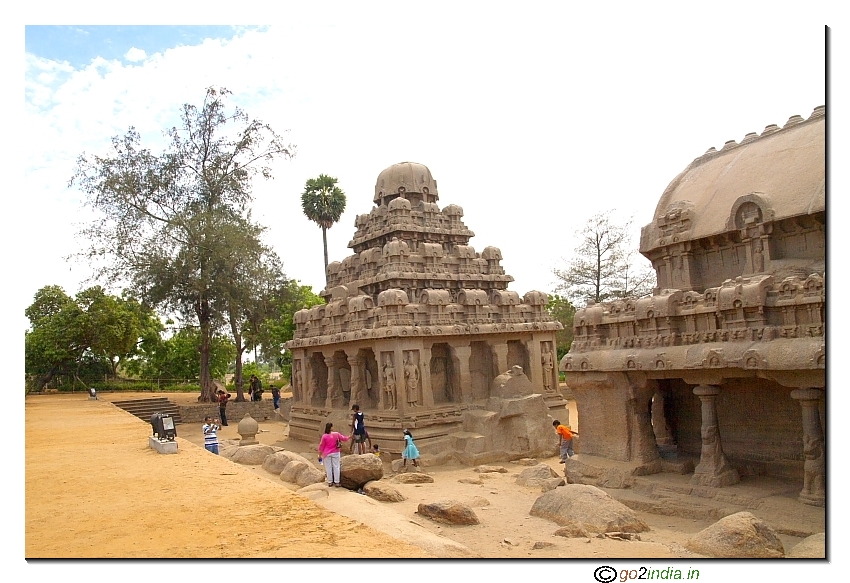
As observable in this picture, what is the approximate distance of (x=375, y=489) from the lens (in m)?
12.1

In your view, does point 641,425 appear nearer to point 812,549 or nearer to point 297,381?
point 812,549

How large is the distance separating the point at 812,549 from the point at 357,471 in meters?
7.58

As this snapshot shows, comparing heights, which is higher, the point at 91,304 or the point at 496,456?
the point at 91,304

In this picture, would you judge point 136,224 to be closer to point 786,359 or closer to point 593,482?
point 593,482

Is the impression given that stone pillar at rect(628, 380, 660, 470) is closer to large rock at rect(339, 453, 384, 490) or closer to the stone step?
large rock at rect(339, 453, 384, 490)

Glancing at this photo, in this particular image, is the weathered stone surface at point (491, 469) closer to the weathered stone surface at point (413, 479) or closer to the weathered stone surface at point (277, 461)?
the weathered stone surface at point (413, 479)

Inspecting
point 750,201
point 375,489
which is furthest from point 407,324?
point 750,201

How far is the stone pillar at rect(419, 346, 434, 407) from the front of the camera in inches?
747

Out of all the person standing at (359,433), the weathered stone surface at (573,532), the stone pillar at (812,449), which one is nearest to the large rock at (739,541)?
the weathered stone surface at (573,532)

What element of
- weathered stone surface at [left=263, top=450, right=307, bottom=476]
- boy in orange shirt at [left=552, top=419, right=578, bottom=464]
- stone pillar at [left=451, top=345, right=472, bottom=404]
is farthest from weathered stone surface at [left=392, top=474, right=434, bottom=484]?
stone pillar at [left=451, top=345, right=472, bottom=404]

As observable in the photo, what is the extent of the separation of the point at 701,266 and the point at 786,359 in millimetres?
3531

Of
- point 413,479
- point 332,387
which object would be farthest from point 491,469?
point 332,387

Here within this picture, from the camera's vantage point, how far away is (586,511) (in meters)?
9.60

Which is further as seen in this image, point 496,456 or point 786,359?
point 496,456
